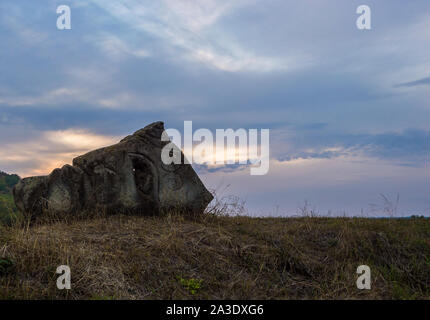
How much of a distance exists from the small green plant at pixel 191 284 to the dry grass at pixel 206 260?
0.05 feet

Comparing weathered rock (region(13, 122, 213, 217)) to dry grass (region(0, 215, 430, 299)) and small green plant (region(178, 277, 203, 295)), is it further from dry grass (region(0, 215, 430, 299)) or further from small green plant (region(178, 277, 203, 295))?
small green plant (region(178, 277, 203, 295))

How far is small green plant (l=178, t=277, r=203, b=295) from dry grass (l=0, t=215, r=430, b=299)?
0.02 meters

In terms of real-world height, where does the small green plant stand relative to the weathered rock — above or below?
below

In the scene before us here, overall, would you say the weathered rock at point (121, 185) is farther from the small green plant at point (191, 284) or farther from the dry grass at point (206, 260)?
the small green plant at point (191, 284)

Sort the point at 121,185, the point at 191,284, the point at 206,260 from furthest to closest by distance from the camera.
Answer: the point at 121,185 → the point at 206,260 → the point at 191,284

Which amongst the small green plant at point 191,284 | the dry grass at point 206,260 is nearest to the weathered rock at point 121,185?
the dry grass at point 206,260

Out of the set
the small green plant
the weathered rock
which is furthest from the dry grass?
the weathered rock

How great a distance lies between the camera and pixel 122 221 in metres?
8.88

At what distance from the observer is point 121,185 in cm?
955

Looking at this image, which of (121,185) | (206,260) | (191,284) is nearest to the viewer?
(191,284)

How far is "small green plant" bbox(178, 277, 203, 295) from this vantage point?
237 inches

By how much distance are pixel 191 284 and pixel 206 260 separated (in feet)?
2.68

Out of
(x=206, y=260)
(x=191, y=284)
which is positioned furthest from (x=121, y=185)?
(x=191, y=284)

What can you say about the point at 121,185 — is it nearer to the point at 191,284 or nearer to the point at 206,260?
the point at 206,260
